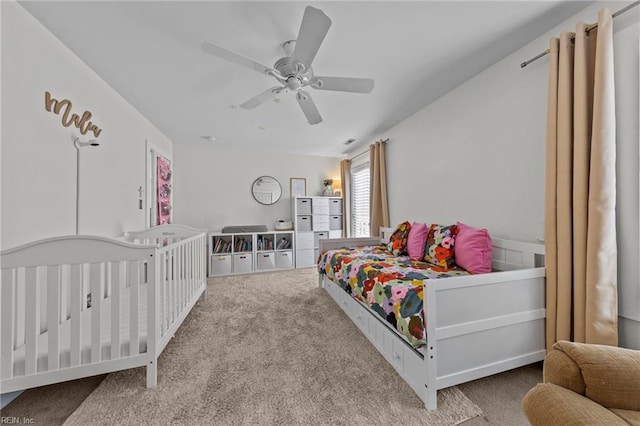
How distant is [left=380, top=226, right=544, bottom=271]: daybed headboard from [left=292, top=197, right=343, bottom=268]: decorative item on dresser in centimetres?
287

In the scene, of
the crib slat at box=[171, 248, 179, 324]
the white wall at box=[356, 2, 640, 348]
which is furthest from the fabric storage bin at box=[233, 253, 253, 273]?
the white wall at box=[356, 2, 640, 348]

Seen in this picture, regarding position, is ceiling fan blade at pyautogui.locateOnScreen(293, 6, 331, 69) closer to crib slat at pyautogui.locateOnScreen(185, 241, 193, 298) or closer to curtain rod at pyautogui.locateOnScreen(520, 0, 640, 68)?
curtain rod at pyautogui.locateOnScreen(520, 0, 640, 68)

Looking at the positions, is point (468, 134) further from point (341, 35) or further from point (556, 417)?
point (556, 417)

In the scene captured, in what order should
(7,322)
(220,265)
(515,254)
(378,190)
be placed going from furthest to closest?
(220,265)
(378,190)
(515,254)
(7,322)

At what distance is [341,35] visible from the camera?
162 cm

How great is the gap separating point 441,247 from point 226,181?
363cm

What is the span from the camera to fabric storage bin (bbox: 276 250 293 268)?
426 centimetres

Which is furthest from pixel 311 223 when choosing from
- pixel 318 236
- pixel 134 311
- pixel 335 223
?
pixel 134 311

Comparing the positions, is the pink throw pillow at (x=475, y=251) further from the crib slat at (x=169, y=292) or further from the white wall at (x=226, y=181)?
the white wall at (x=226, y=181)

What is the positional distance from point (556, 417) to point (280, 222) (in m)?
4.08

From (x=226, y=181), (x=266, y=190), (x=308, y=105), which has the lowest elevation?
(x=266, y=190)

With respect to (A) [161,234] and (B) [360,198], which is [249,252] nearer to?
(A) [161,234]

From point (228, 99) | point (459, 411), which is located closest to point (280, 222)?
point (228, 99)

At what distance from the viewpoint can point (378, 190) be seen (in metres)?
3.68
